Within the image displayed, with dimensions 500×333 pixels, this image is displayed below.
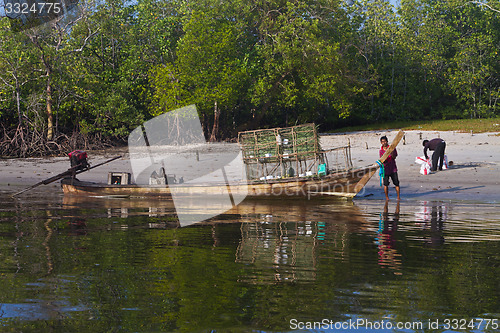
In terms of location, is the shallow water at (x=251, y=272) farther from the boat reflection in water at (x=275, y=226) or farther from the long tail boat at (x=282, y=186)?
the long tail boat at (x=282, y=186)

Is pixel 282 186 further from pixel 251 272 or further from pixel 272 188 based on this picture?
pixel 251 272

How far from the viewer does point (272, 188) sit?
15.4 meters

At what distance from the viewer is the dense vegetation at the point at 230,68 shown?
30859mm

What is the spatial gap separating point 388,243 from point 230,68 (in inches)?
Answer: 975

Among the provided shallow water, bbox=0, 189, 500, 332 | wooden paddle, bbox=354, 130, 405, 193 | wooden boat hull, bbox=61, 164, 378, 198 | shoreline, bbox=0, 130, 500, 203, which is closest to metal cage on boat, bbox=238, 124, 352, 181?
wooden boat hull, bbox=61, 164, 378, 198

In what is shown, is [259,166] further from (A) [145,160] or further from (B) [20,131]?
(B) [20,131]

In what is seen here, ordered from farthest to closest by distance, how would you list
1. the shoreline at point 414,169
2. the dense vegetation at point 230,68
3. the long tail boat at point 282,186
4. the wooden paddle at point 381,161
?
1. the dense vegetation at point 230,68
2. the shoreline at point 414,169
3. the long tail boat at point 282,186
4. the wooden paddle at point 381,161

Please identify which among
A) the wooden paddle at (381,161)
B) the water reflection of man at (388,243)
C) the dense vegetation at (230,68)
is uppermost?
the dense vegetation at (230,68)

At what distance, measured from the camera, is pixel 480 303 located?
5977 mm

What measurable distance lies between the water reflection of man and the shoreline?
13.1ft

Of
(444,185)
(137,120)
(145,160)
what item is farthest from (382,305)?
(137,120)

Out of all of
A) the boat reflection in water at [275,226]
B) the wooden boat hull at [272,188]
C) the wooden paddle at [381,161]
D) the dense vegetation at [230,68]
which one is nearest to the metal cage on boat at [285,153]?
the wooden boat hull at [272,188]

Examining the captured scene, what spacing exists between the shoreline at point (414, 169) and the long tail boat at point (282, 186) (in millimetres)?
1380

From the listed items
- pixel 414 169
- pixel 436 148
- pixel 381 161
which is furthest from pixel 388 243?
pixel 414 169
